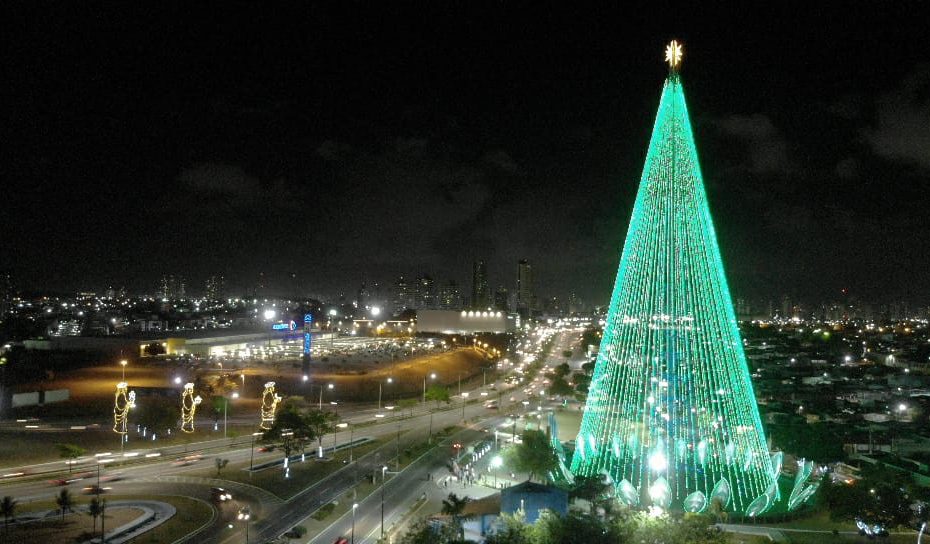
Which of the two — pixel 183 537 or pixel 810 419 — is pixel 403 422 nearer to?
pixel 183 537

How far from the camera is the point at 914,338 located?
3440 inches

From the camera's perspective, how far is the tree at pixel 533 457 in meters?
19.8

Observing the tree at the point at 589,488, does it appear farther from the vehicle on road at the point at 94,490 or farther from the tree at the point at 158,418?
the tree at the point at 158,418

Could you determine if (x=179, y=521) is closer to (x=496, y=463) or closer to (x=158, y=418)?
(x=496, y=463)

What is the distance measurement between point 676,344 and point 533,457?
610 centimetres

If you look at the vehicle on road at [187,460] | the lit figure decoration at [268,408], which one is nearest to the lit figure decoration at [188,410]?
the lit figure decoration at [268,408]

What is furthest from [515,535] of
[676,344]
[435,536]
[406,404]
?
[406,404]

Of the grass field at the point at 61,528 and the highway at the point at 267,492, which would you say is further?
the highway at the point at 267,492

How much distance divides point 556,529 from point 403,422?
2312 cm

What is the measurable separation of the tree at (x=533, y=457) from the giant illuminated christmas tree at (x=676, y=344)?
1004 millimetres

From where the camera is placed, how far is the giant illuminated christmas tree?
14836 mm

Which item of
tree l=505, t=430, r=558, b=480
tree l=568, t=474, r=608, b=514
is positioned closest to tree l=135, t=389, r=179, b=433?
tree l=505, t=430, r=558, b=480

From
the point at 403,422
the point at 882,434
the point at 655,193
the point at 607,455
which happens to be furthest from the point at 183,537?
the point at 882,434

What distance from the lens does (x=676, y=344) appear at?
16578mm
